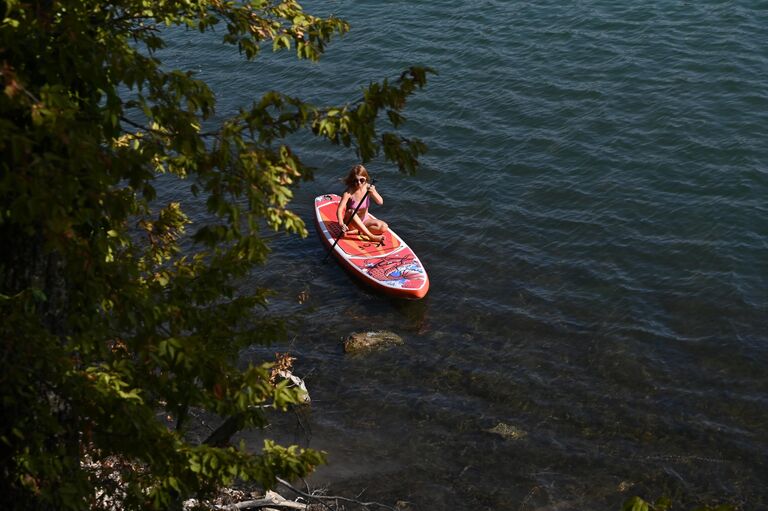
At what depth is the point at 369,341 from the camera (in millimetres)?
17344

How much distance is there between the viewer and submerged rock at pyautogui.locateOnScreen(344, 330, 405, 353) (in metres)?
17.2

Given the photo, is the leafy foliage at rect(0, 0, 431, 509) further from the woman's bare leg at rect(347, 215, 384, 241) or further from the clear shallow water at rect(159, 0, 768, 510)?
the woman's bare leg at rect(347, 215, 384, 241)

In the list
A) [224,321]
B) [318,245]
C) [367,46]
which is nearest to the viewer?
[224,321]

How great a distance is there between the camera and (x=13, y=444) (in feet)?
23.1

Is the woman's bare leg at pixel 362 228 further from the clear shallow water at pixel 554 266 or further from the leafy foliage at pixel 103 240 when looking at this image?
the leafy foliage at pixel 103 240

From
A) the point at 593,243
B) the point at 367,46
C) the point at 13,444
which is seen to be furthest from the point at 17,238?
the point at 367,46

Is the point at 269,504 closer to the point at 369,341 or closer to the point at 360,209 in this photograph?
the point at 369,341

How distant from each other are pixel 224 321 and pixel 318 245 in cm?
1303

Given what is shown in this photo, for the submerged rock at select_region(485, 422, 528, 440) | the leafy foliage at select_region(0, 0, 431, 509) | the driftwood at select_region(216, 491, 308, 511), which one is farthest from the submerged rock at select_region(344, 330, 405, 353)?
the leafy foliage at select_region(0, 0, 431, 509)

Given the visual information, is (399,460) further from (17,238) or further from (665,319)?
(17,238)

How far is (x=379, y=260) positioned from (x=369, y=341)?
289 centimetres

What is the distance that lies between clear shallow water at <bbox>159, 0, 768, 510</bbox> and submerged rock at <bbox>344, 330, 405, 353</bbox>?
0.25m

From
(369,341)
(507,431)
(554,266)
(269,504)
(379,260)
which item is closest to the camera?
(269,504)

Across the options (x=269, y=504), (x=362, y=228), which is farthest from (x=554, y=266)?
(x=269, y=504)
